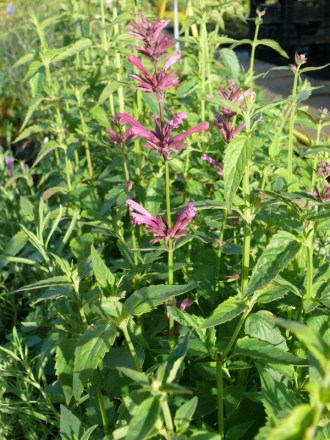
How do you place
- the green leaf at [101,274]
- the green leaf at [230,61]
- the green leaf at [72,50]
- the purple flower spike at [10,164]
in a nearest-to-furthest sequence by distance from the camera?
the green leaf at [101,274], the green leaf at [72,50], the green leaf at [230,61], the purple flower spike at [10,164]

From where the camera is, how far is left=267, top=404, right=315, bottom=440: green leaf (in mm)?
425

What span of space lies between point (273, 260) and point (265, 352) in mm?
158

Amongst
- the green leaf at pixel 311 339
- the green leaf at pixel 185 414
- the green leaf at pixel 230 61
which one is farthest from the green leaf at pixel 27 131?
the green leaf at pixel 311 339

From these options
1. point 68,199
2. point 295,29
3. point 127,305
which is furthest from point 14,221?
point 295,29

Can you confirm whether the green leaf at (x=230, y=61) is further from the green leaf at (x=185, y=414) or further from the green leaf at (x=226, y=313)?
the green leaf at (x=185, y=414)

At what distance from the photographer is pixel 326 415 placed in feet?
2.09

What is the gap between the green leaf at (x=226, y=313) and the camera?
83 cm

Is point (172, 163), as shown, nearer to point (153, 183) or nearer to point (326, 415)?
point (153, 183)

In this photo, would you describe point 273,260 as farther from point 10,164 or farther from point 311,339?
point 10,164

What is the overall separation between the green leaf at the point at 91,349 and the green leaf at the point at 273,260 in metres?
0.22

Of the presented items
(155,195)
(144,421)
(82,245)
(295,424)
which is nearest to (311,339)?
(295,424)

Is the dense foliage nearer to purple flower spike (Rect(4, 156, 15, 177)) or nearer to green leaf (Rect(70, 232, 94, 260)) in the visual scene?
green leaf (Rect(70, 232, 94, 260))

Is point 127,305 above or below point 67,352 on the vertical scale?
above

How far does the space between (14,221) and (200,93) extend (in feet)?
3.55
